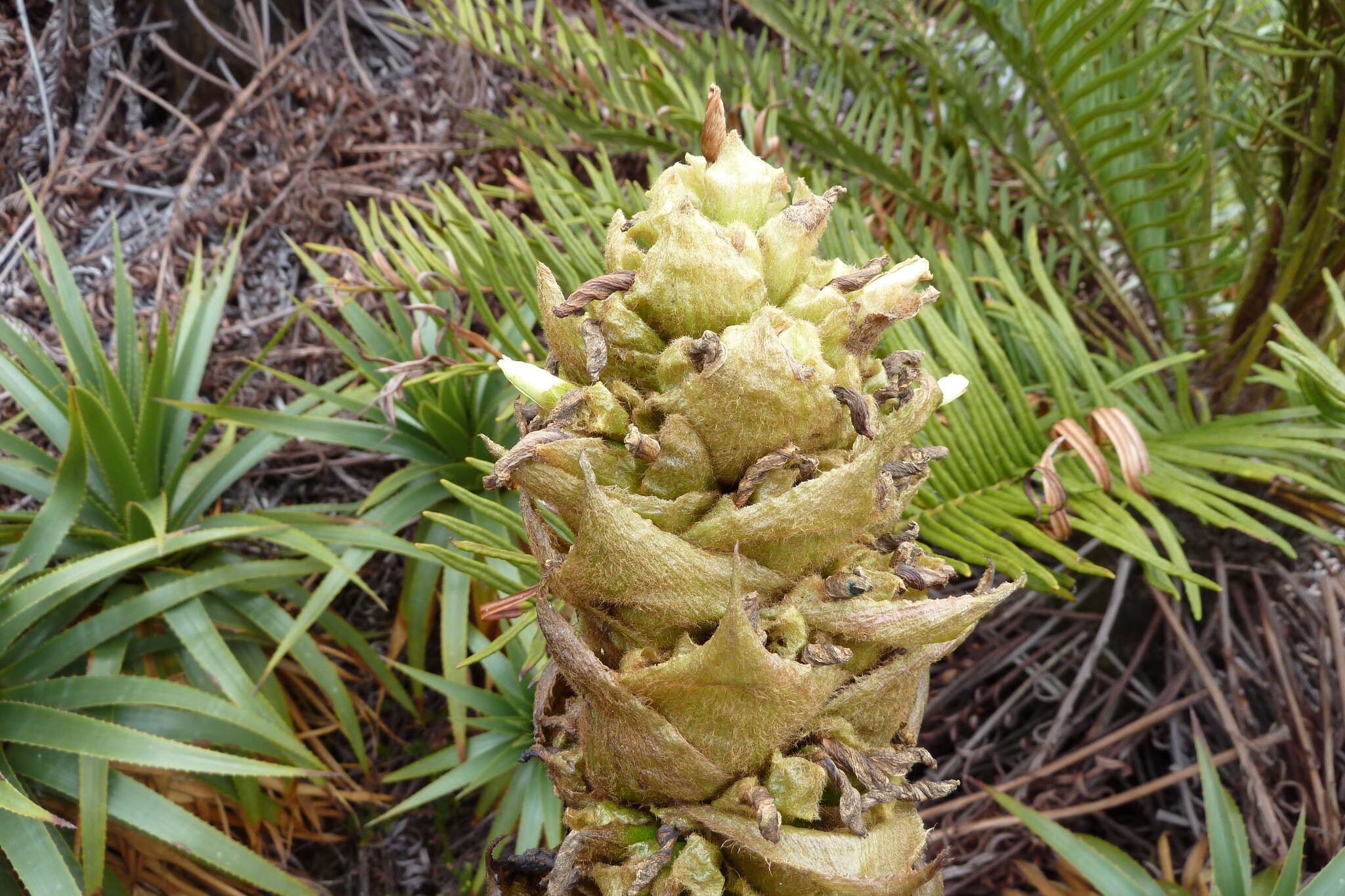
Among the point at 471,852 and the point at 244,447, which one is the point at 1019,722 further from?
the point at 244,447

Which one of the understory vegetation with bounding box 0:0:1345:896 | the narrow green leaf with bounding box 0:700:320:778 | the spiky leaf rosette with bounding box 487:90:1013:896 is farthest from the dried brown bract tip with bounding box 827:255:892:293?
the narrow green leaf with bounding box 0:700:320:778

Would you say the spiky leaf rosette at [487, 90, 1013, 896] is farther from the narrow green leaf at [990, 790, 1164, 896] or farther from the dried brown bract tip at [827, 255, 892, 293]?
the narrow green leaf at [990, 790, 1164, 896]

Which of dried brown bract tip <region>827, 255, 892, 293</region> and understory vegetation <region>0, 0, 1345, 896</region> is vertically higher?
dried brown bract tip <region>827, 255, 892, 293</region>

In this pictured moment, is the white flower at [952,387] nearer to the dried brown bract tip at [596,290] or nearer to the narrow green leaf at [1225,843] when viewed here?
the dried brown bract tip at [596,290]

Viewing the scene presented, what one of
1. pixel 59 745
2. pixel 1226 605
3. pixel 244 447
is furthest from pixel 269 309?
pixel 1226 605

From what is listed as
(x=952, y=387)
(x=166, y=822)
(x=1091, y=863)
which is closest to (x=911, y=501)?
(x=952, y=387)

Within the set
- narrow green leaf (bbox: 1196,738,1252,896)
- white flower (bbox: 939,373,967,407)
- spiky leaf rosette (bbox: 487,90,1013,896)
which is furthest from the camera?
narrow green leaf (bbox: 1196,738,1252,896)

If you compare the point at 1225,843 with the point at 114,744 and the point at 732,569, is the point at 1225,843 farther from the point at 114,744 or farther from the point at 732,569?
the point at 114,744
